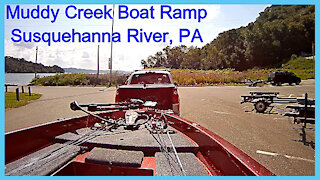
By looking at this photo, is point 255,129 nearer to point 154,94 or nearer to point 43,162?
point 154,94

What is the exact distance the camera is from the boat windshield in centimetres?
391

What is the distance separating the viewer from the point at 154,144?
5.32ft

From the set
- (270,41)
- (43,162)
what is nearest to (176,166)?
(43,162)

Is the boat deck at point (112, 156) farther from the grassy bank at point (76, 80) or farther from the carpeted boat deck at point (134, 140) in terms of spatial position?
the grassy bank at point (76, 80)

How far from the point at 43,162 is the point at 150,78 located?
274 centimetres

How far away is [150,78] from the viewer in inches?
156

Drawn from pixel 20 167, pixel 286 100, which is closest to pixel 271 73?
pixel 286 100

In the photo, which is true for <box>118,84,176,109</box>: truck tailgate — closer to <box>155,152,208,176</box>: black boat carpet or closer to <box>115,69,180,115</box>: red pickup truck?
<box>115,69,180,115</box>: red pickup truck

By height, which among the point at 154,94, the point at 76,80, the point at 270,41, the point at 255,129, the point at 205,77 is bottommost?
the point at 255,129

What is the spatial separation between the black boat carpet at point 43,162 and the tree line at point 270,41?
4.22m

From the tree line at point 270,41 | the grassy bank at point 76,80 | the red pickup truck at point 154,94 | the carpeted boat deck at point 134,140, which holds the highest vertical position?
the tree line at point 270,41

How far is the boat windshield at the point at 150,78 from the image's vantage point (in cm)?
391

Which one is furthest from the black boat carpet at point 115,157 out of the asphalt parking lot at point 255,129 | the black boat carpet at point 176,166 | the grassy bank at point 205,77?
the grassy bank at point 205,77

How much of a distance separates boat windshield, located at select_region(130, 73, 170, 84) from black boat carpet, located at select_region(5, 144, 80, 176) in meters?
2.48
